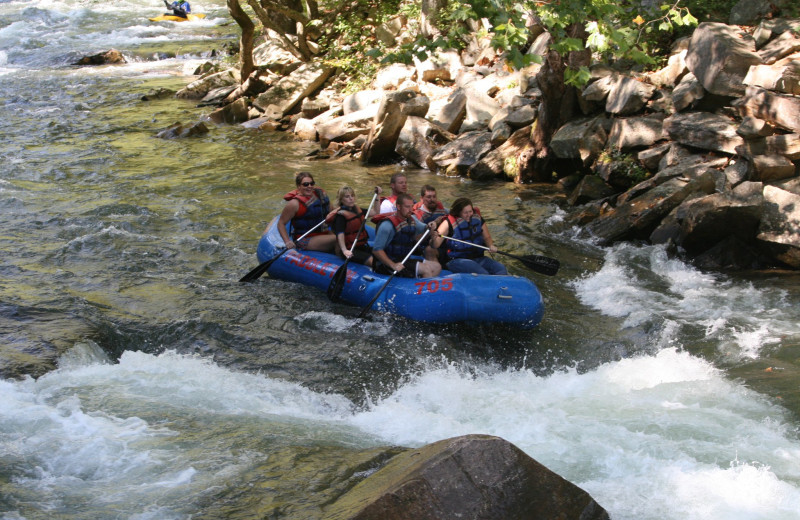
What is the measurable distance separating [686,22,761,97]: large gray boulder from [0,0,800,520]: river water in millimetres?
2437

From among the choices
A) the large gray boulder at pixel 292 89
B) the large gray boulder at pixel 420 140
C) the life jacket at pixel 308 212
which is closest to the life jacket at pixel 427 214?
the life jacket at pixel 308 212

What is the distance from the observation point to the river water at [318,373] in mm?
3984

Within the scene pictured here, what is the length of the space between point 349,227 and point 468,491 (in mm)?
4495

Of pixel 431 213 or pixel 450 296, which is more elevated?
pixel 431 213

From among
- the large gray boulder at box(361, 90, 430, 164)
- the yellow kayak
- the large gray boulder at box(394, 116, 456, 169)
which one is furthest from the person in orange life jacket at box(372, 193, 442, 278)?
the yellow kayak

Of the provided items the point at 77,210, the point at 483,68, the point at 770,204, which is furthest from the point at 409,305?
the point at 483,68

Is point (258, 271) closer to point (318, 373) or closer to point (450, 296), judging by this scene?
point (318, 373)

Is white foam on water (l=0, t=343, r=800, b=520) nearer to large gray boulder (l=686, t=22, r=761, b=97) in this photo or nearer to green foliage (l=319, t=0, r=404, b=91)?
large gray boulder (l=686, t=22, r=761, b=97)

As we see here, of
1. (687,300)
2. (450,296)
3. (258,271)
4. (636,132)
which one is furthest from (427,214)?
(636,132)

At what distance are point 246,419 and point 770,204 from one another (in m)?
5.42

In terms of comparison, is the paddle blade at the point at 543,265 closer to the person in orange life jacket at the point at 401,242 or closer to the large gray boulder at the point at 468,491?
the person in orange life jacket at the point at 401,242

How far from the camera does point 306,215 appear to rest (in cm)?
785

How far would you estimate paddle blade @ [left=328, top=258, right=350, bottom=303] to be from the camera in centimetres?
694

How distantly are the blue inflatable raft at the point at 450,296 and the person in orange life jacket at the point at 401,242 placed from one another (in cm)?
14
